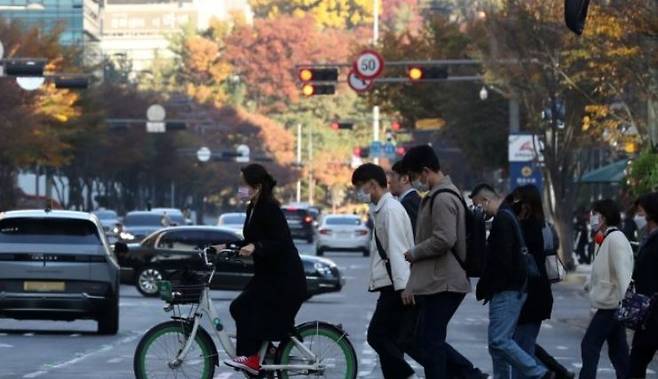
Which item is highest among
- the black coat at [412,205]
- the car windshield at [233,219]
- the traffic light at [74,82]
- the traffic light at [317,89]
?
the traffic light at [74,82]

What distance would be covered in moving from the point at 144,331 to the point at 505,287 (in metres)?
12.3

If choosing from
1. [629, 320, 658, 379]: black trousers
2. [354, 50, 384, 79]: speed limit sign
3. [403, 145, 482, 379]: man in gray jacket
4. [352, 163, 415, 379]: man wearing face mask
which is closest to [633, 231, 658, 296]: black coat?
[629, 320, 658, 379]: black trousers

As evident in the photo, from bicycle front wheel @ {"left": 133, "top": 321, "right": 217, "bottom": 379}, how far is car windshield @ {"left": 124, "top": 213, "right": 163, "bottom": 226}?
1640 inches

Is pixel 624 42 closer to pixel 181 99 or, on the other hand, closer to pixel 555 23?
pixel 555 23

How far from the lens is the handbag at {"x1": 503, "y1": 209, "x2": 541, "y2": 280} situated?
625 inches

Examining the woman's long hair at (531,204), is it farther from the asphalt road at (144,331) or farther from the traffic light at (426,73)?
the traffic light at (426,73)

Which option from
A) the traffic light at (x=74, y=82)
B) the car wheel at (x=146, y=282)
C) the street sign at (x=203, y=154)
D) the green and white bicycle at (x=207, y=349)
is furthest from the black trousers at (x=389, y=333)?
the street sign at (x=203, y=154)

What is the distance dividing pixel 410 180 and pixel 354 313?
1766 cm

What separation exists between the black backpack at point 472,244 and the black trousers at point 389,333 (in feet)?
2.45

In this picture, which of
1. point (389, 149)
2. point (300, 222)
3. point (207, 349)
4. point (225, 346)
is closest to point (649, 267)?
point (225, 346)

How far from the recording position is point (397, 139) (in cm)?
13300

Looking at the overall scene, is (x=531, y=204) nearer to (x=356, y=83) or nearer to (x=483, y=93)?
(x=356, y=83)

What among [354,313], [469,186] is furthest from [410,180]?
[469,186]

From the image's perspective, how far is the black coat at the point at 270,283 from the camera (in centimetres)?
1550
